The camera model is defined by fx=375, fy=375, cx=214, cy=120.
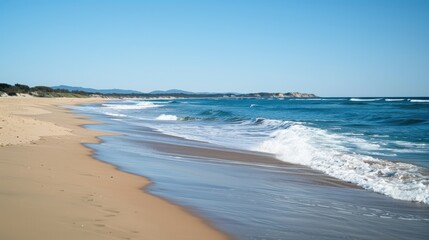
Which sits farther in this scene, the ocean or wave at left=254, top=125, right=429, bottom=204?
wave at left=254, top=125, right=429, bottom=204

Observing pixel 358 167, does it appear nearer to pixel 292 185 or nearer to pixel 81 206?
pixel 292 185

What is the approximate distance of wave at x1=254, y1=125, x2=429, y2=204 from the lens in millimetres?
7914

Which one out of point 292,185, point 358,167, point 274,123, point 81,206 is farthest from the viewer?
point 274,123

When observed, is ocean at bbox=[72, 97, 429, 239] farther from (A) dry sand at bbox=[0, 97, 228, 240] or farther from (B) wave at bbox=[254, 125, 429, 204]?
(A) dry sand at bbox=[0, 97, 228, 240]

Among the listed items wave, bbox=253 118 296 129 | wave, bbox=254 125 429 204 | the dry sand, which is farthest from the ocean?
wave, bbox=253 118 296 129

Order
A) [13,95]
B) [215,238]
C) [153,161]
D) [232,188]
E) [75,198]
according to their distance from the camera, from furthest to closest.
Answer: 1. [13,95]
2. [153,161]
3. [232,188]
4. [75,198]
5. [215,238]

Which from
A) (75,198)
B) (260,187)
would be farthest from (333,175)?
Result: (75,198)

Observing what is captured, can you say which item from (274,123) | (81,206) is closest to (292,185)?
(81,206)

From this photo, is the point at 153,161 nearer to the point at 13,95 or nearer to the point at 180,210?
the point at 180,210

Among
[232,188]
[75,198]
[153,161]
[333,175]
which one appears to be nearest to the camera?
[75,198]

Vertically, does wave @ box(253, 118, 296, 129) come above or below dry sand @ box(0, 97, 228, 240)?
above

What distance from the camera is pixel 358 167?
1020 cm

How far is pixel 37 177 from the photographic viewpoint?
6938mm

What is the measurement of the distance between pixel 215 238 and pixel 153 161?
6136mm
